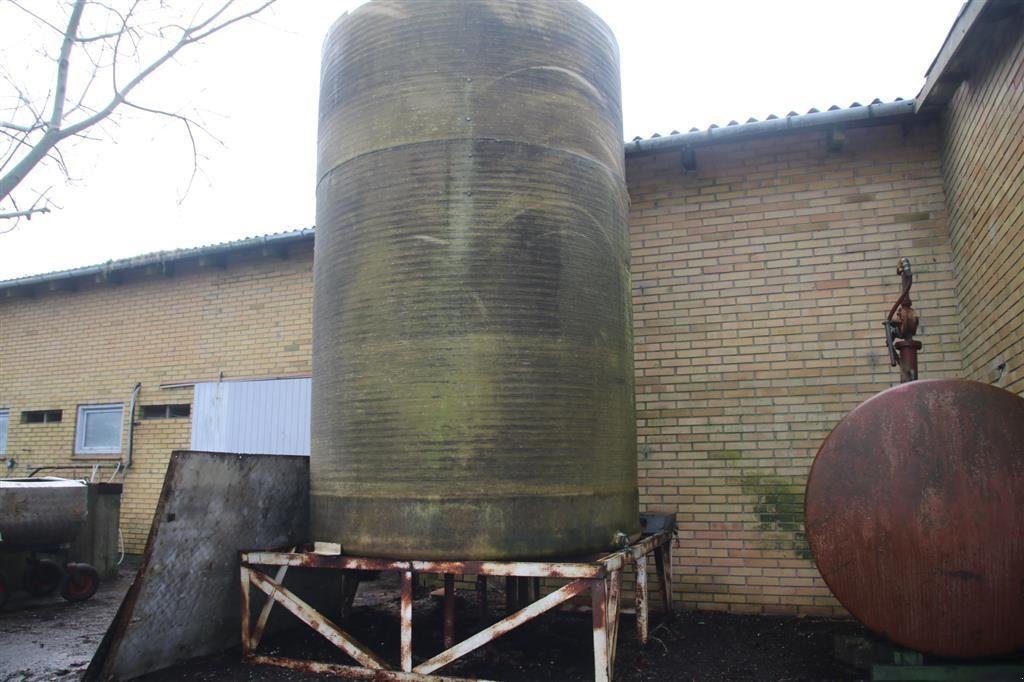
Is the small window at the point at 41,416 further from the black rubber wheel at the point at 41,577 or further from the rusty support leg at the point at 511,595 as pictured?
the rusty support leg at the point at 511,595

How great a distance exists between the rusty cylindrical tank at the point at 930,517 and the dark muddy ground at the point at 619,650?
1028 millimetres

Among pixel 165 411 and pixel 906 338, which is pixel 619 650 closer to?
pixel 906 338

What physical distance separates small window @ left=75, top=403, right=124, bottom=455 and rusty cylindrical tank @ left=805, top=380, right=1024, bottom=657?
9042 mm

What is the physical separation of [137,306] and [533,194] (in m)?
7.51

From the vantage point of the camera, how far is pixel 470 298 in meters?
4.25

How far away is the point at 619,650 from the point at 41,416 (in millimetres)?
9272

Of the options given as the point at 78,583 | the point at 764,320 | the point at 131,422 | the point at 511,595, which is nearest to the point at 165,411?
the point at 131,422

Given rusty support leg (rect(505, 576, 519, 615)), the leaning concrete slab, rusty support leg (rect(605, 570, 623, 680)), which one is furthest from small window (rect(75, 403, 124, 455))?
rusty support leg (rect(605, 570, 623, 680))

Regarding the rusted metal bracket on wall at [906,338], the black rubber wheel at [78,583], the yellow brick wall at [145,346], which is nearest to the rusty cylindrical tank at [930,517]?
the rusted metal bracket on wall at [906,338]

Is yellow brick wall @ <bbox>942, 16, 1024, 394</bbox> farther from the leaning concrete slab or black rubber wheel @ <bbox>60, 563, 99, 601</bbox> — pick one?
black rubber wheel @ <bbox>60, 563, 99, 601</bbox>

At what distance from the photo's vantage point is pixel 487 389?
4.18 m

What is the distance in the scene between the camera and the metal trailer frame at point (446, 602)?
3984 mm

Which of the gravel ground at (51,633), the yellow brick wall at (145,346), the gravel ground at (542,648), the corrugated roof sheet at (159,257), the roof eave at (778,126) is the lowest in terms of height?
the gravel ground at (51,633)

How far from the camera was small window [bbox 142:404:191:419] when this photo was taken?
9.49 m
